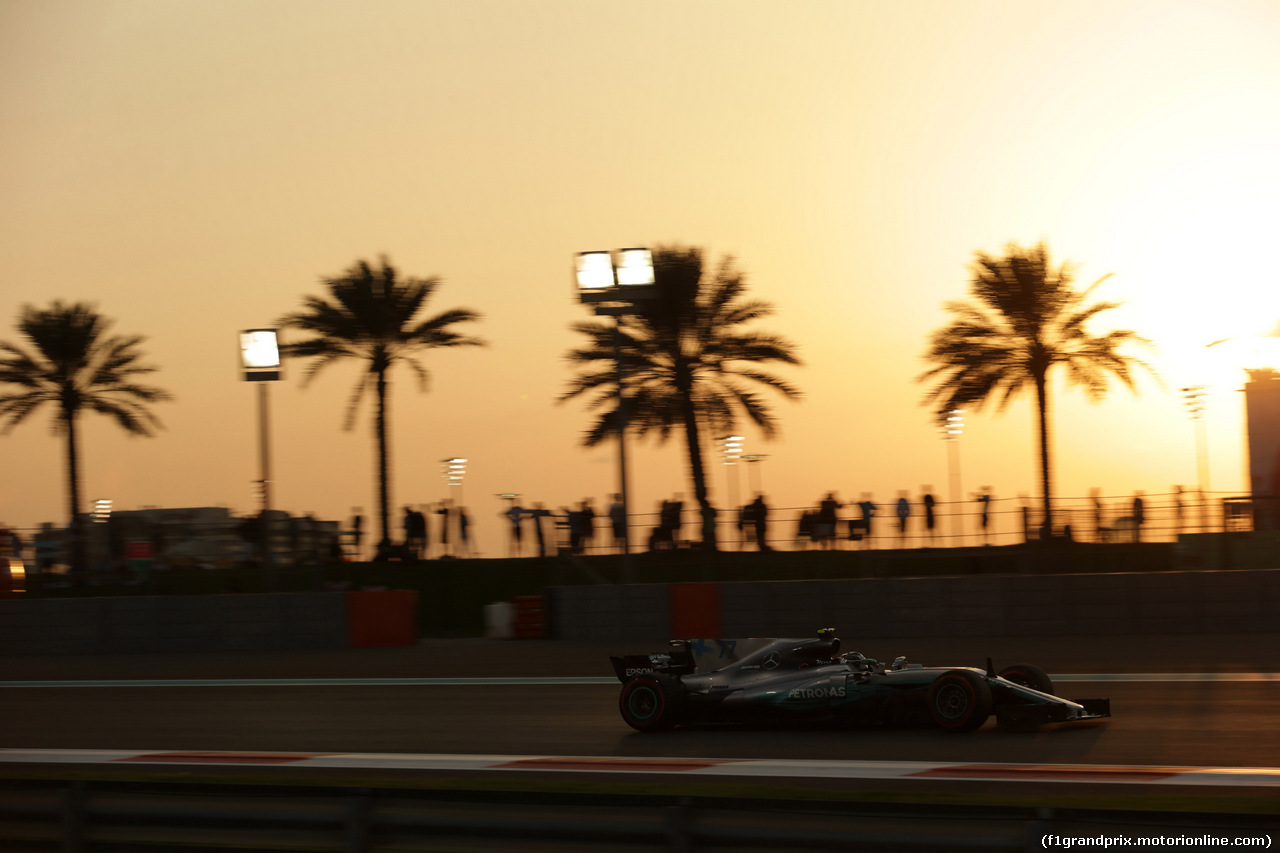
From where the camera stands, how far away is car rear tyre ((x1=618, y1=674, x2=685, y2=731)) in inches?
421

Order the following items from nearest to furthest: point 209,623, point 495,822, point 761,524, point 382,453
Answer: point 495,822 < point 209,623 < point 761,524 < point 382,453

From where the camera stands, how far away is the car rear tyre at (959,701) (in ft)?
31.6

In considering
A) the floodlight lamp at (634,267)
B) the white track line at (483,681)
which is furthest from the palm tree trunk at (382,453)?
the white track line at (483,681)

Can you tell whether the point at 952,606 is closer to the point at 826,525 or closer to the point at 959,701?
the point at 826,525

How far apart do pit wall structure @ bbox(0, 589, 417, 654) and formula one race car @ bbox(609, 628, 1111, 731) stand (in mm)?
10924

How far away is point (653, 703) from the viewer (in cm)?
1077

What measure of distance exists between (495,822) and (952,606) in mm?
14856

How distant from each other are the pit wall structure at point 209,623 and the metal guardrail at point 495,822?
1540 centimetres

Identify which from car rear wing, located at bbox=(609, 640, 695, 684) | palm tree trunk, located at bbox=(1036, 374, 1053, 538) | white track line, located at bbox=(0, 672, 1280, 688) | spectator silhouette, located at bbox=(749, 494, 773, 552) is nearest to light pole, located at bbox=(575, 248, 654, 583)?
spectator silhouette, located at bbox=(749, 494, 773, 552)

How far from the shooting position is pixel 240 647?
21578 mm

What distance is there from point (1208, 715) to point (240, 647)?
50.7 feet

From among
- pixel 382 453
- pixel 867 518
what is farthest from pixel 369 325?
pixel 867 518

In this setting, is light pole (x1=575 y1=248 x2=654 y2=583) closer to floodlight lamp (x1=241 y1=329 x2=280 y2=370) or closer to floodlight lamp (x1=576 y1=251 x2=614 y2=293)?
floodlight lamp (x1=576 y1=251 x2=614 y2=293)

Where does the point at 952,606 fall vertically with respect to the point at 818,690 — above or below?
below
